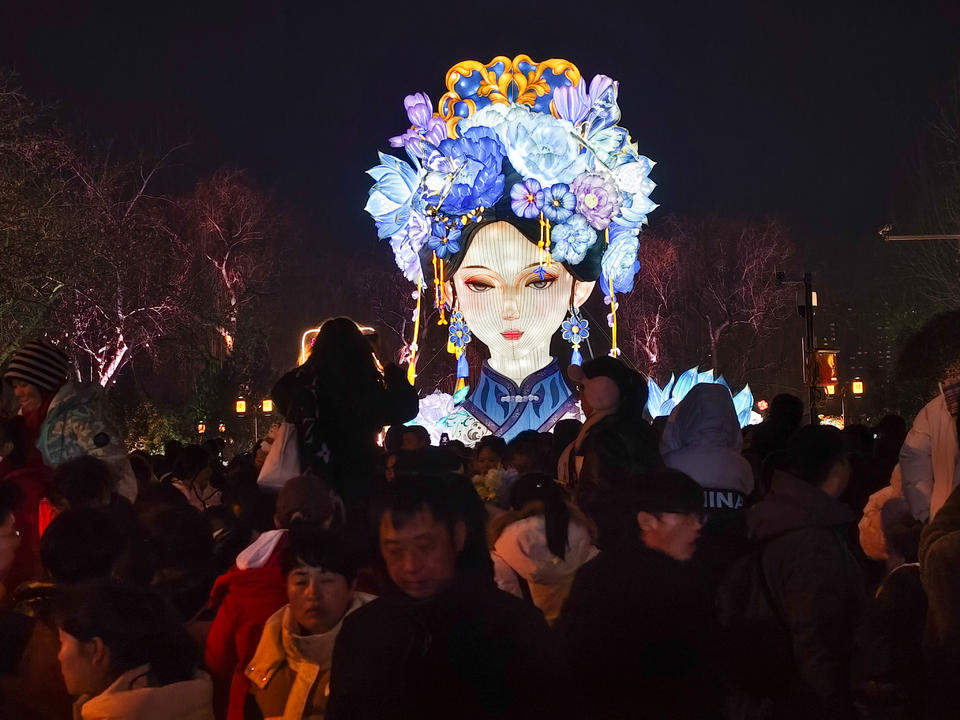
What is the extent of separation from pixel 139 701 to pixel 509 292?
17.6 metres

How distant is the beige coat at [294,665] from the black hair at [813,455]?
5.48 ft

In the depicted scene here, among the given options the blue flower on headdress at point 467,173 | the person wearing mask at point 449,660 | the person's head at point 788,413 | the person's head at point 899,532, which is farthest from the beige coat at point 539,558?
the blue flower on headdress at point 467,173

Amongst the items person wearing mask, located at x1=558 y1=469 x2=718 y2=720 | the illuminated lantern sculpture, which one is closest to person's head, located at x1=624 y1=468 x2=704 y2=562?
person wearing mask, located at x1=558 y1=469 x2=718 y2=720

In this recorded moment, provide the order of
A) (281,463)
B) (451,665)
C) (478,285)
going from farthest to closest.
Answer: (478,285), (281,463), (451,665)

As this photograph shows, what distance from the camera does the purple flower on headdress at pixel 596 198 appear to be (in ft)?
67.6

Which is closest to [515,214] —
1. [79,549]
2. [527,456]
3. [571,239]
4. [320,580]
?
[571,239]

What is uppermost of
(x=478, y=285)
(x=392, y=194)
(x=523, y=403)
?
(x=392, y=194)

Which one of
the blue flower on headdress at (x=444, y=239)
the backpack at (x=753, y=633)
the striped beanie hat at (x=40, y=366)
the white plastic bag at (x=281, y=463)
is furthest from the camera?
the blue flower on headdress at (x=444, y=239)

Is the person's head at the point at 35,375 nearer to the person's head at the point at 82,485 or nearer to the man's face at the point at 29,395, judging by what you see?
the man's face at the point at 29,395

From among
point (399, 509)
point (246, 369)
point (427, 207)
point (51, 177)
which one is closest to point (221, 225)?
point (246, 369)

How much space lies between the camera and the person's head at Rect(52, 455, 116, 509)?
5637mm

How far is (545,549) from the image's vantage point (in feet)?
17.1

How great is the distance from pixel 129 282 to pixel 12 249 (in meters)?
10.3

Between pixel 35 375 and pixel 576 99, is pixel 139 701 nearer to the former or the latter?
pixel 35 375
